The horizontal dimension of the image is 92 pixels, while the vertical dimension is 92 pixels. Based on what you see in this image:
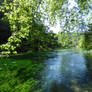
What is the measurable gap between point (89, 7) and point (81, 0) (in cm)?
112

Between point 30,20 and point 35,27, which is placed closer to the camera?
point 30,20

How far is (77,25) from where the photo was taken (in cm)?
855

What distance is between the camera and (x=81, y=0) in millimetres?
7684

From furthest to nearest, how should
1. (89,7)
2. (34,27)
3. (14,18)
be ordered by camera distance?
(89,7)
(34,27)
(14,18)

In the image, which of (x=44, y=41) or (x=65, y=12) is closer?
(x=44, y=41)

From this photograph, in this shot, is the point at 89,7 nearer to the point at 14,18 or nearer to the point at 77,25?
the point at 77,25

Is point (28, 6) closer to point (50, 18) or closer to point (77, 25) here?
point (50, 18)

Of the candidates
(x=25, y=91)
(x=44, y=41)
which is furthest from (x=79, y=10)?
(x=25, y=91)

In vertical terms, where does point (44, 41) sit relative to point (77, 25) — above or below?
below

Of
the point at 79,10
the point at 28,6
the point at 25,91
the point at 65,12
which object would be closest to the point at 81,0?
the point at 79,10

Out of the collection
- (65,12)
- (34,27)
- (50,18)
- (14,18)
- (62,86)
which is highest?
(65,12)

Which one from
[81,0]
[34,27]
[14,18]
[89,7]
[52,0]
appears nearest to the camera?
[14,18]

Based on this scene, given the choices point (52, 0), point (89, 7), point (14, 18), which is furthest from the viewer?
point (89, 7)

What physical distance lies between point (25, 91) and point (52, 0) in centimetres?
571
